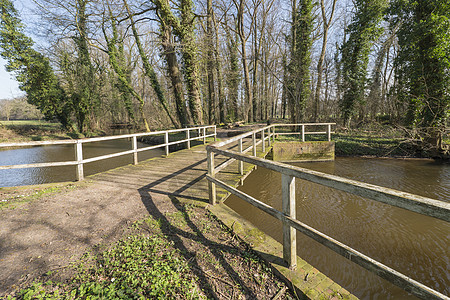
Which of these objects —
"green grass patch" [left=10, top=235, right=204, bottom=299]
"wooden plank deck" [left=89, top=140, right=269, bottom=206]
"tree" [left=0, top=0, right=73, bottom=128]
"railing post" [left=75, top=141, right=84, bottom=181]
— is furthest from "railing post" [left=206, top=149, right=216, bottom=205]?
"tree" [left=0, top=0, right=73, bottom=128]

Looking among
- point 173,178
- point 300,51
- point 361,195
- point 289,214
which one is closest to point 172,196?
point 173,178

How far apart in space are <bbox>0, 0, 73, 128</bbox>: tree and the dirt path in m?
22.0

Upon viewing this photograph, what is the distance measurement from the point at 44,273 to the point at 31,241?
2.72 ft

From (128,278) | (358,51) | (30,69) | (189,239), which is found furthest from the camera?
(30,69)

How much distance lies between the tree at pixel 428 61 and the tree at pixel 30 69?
93.5 feet

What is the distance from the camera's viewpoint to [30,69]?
64.8 feet

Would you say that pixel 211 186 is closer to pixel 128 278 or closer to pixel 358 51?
pixel 128 278

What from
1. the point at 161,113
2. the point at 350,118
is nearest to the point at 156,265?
the point at 350,118

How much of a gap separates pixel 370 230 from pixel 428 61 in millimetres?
10086

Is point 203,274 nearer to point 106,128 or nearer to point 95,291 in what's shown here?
point 95,291

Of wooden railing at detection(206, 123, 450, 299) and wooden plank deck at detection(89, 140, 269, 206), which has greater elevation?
wooden railing at detection(206, 123, 450, 299)

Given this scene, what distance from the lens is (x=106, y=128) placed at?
29141mm

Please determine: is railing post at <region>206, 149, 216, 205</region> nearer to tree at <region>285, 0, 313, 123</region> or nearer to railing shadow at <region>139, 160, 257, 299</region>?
railing shadow at <region>139, 160, 257, 299</region>

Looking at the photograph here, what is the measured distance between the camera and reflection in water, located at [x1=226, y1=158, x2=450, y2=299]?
9.69 ft
